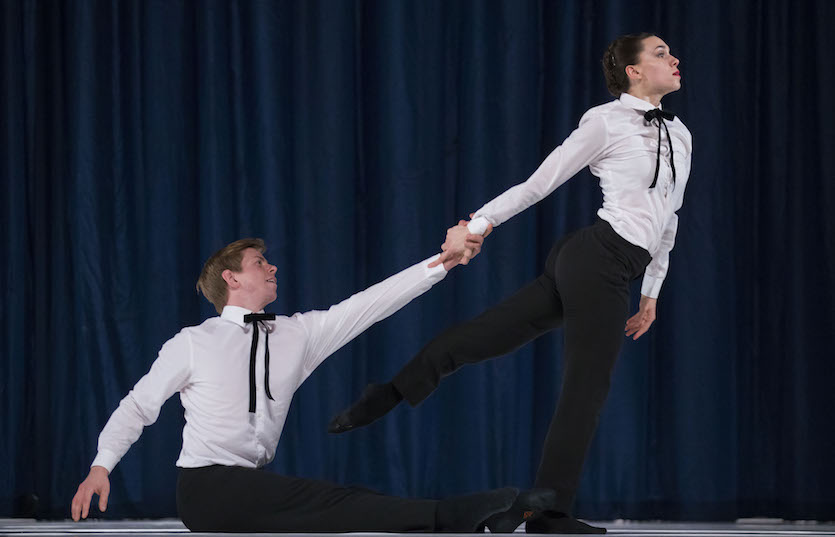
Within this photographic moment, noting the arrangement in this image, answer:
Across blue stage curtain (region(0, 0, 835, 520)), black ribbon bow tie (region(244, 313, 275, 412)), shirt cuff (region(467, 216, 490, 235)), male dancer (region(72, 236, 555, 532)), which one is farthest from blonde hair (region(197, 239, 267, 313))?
blue stage curtain (region(0, 0, 835, 520))

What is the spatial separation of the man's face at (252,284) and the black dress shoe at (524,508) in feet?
2.91

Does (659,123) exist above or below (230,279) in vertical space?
above

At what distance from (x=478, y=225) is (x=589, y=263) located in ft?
1.11

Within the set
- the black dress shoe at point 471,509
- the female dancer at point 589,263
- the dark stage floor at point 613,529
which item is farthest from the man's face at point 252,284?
the black dress shoe at point 471,509

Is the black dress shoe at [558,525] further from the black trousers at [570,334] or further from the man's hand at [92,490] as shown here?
the man's hand at [92,490]

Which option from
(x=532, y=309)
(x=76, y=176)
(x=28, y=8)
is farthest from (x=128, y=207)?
(x=532, y=309)

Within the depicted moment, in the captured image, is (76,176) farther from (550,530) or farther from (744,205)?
(744,205)

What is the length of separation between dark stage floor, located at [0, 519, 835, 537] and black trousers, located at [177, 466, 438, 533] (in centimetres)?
7

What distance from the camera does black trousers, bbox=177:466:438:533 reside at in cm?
219

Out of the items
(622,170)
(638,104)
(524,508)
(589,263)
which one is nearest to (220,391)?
(524,508)

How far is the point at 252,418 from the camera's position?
2410 millimetres

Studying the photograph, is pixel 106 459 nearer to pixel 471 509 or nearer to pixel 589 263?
pixel 471 509

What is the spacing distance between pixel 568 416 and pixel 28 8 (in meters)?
2.74

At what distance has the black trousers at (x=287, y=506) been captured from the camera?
7.20 feet
